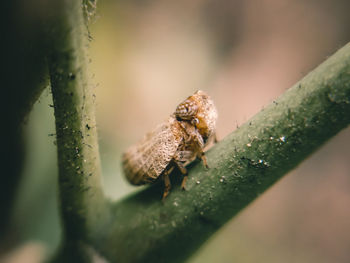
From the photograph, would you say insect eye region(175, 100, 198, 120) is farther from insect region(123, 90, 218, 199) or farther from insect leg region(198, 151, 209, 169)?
insect leg region(198, 151, 209, 169)

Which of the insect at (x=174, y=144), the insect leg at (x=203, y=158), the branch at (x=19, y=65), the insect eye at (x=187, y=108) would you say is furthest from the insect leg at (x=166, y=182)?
the branch at (x=19, y=65)

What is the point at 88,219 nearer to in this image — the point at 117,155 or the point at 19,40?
the point at 19,40

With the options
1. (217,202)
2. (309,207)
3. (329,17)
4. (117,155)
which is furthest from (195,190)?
(329,17)

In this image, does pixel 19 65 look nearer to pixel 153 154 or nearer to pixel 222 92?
pixel 153 154

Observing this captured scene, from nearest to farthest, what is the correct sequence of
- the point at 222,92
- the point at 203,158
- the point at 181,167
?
the point at 203,158 < the point at 181,167 < the point at 222,92

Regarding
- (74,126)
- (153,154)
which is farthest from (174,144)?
(74,126)

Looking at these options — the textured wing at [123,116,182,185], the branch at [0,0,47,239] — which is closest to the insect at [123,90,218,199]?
the textured wing at [123,116,182,185]
